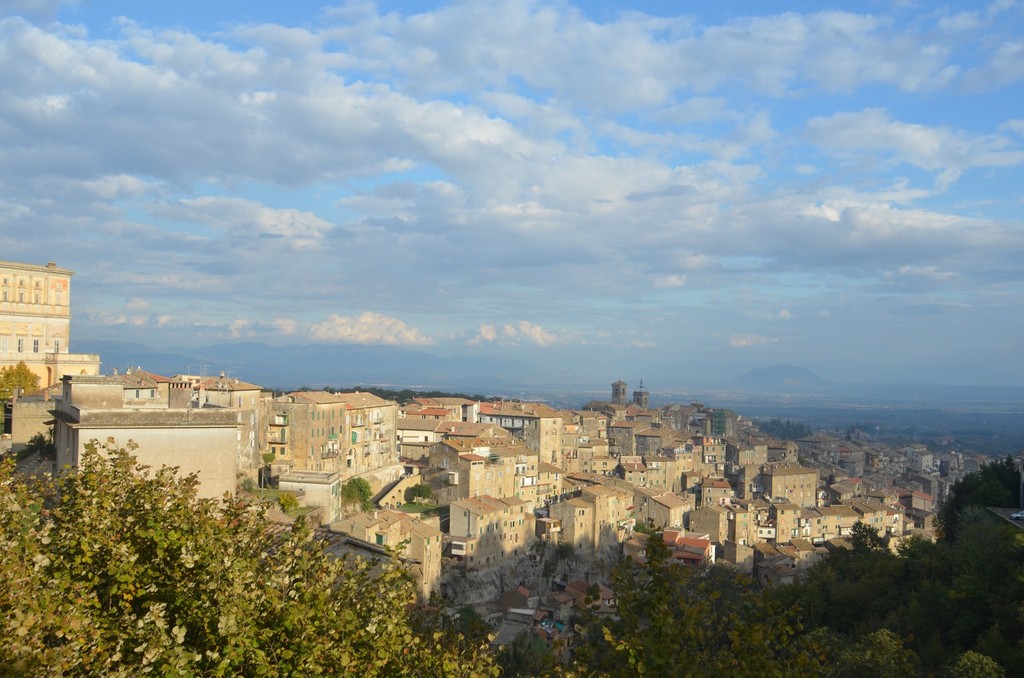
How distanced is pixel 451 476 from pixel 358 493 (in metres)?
8.01

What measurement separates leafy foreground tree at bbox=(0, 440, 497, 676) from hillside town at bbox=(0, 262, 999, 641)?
207 inches

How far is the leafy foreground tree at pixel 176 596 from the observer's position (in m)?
6.12

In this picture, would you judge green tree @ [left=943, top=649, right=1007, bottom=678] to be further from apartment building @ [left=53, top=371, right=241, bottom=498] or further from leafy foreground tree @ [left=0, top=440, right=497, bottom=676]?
apartment building @ [left=53, top=371, right=241, bottom=498]

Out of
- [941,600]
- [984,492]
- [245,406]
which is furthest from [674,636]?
[984,492]

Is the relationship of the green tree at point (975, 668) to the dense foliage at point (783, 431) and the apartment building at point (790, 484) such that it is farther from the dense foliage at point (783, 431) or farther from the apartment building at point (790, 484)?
the dense foliage at point (783, 431)

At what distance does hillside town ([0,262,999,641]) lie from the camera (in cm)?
1992

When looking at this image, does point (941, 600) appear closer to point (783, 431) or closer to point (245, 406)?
point (245, 406)

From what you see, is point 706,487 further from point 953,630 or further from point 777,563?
point 953,630

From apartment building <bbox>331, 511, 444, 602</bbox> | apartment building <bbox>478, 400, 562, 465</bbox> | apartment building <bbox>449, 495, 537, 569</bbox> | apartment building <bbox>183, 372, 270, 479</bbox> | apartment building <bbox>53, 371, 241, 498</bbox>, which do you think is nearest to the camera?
apartment building <bbox>53, 371, 241, 498</bbox>

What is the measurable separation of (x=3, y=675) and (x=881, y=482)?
3932 inches

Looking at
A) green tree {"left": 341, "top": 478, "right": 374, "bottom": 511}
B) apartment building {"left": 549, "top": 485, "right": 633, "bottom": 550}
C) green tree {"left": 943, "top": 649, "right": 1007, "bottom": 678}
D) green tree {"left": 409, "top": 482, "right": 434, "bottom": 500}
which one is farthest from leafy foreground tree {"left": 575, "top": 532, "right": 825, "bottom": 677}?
apartment building {"left": 549, "top": 485, "right": 633, "bottom": 550}

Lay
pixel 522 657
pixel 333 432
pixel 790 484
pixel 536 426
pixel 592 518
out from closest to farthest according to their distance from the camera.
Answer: pixel 522 657 < pixel 333 432 < pixel 592 518 < pixel 536 426 < pixel 790 484

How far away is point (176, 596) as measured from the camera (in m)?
7.12

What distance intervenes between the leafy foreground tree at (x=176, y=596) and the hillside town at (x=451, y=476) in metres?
5.26
